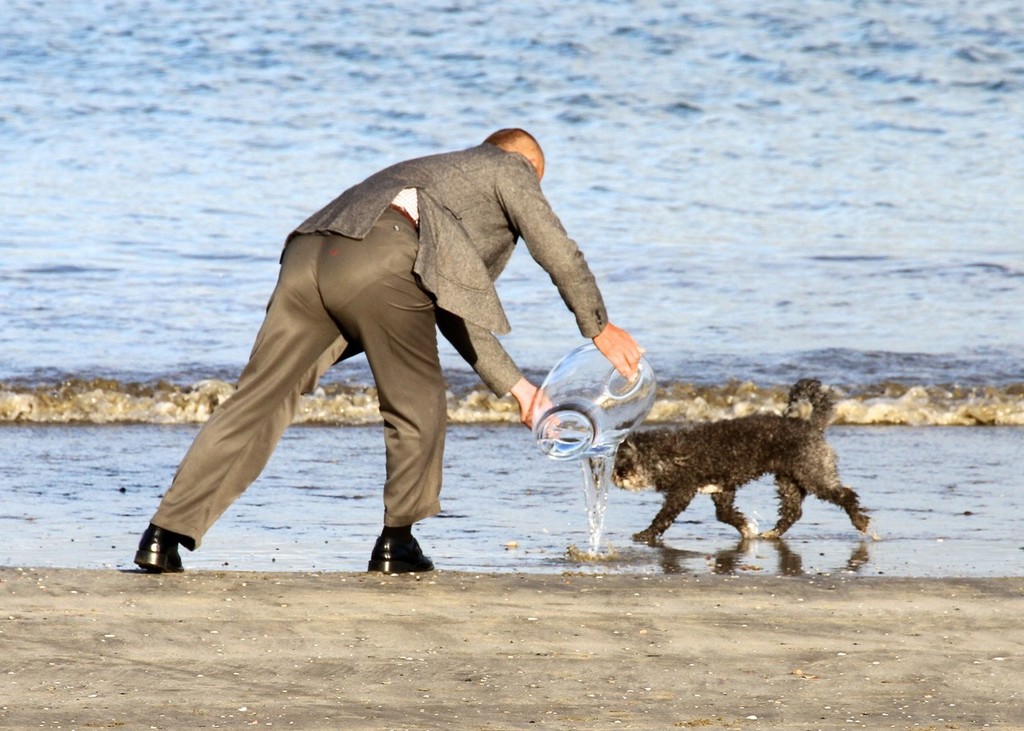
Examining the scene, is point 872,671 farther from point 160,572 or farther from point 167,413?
point 167,413

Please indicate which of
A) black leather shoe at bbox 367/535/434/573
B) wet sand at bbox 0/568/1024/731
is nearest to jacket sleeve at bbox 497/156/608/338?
wet sand at bbox 0/568/1024/731

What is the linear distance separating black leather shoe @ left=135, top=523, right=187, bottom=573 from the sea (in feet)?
1.54

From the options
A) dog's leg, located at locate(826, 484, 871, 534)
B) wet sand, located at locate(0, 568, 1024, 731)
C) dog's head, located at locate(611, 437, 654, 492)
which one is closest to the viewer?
wet sand, located at locate(0, 568, 1024, 731)

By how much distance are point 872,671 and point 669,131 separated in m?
19.6

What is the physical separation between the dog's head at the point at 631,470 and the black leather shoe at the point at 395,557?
2193mm

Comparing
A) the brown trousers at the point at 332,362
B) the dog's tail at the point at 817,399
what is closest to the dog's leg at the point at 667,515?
the dog's tail at the point at 817,399

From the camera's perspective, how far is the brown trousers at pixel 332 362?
5.28m

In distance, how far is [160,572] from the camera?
5559 mm

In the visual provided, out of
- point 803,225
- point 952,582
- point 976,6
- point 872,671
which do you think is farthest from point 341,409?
point 976,6

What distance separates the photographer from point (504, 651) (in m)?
4.67

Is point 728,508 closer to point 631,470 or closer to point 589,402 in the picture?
point 631,470

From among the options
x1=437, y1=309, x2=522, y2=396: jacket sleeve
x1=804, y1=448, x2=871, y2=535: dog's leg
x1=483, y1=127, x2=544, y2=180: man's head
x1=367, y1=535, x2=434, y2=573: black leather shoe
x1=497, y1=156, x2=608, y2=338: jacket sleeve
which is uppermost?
x1=483, y1=127, x2=544, y2=180: man's head

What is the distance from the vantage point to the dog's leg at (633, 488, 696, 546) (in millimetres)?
7371

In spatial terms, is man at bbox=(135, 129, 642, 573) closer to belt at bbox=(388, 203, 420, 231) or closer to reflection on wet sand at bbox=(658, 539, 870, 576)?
belt at bbox=(388, 203, 420, 231)
